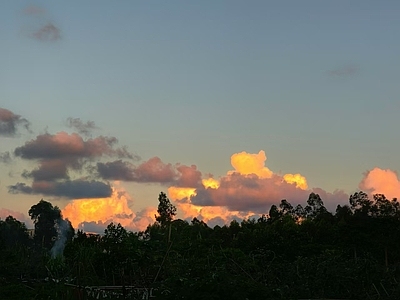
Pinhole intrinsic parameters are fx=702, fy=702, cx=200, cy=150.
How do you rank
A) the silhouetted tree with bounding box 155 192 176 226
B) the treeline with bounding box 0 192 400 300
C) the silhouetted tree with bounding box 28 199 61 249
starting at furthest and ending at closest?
1. the silhouetted tree with bounding box 28 199 61 249
2. the silhouetted tree with bounding box 155 192 176 226
3. the treeline with bounding box 0 192 400 300

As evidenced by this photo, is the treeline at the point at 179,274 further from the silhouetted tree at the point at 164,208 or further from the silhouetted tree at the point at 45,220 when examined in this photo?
the silhouetted tree at the point at 45,220

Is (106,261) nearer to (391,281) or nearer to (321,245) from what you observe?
(391,281)

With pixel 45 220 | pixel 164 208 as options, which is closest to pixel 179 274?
pixel 164 208

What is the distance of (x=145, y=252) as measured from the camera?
49.7 ft

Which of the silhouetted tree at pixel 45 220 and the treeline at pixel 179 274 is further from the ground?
the silhouetted tree at pixel 45 220

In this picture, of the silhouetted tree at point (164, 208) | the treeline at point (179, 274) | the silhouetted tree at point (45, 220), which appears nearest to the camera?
the treeline at point (179, 274)

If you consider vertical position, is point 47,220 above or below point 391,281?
above

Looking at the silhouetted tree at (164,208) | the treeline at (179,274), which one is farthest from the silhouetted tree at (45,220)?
the treeline at (179,274)

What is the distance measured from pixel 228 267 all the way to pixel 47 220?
79685 mm

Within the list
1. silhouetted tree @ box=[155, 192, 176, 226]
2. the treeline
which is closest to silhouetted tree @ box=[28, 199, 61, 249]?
silhouetted tree @ box=[155, 192, 176, 226]

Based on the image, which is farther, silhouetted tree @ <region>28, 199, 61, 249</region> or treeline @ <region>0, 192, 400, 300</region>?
silhouetted tree @ <region>28, 199, 61, 249</region>

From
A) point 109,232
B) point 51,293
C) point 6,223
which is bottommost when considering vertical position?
point 51,293

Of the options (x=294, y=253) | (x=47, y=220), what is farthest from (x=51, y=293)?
(x=47, y=220)

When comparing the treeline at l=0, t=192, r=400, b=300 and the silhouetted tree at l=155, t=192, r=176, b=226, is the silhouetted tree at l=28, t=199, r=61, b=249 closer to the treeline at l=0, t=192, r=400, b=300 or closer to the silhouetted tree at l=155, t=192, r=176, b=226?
the silhouetted tree at l=155, t=192, r=176, b=226
